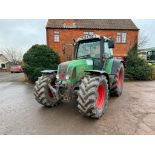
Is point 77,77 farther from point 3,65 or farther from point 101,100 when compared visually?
point 3,65

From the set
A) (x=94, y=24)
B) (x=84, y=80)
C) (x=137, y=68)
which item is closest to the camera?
(x=84, y=80)

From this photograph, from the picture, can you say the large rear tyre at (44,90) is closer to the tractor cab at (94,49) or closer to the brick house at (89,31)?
the tractor cab at (94,49)

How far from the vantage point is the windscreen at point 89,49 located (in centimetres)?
570

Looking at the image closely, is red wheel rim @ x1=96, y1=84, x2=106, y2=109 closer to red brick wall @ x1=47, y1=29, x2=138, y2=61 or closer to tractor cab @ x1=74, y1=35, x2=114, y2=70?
tractor cab @ x1=74, y1=35, x2=114, y2=70

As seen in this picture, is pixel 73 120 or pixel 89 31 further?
pixel 89 31

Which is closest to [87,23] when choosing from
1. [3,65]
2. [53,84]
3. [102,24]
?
[102,24]

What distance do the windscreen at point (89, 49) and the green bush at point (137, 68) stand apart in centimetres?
818

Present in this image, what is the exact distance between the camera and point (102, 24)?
725 inches

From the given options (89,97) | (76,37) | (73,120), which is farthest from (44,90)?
(76,37)

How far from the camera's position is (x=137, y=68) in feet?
42.7

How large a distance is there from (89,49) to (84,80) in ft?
6.50

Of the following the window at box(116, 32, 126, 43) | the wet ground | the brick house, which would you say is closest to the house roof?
the brick house

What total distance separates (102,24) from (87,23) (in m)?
1.78

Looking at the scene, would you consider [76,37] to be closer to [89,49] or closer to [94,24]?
[94,24]
